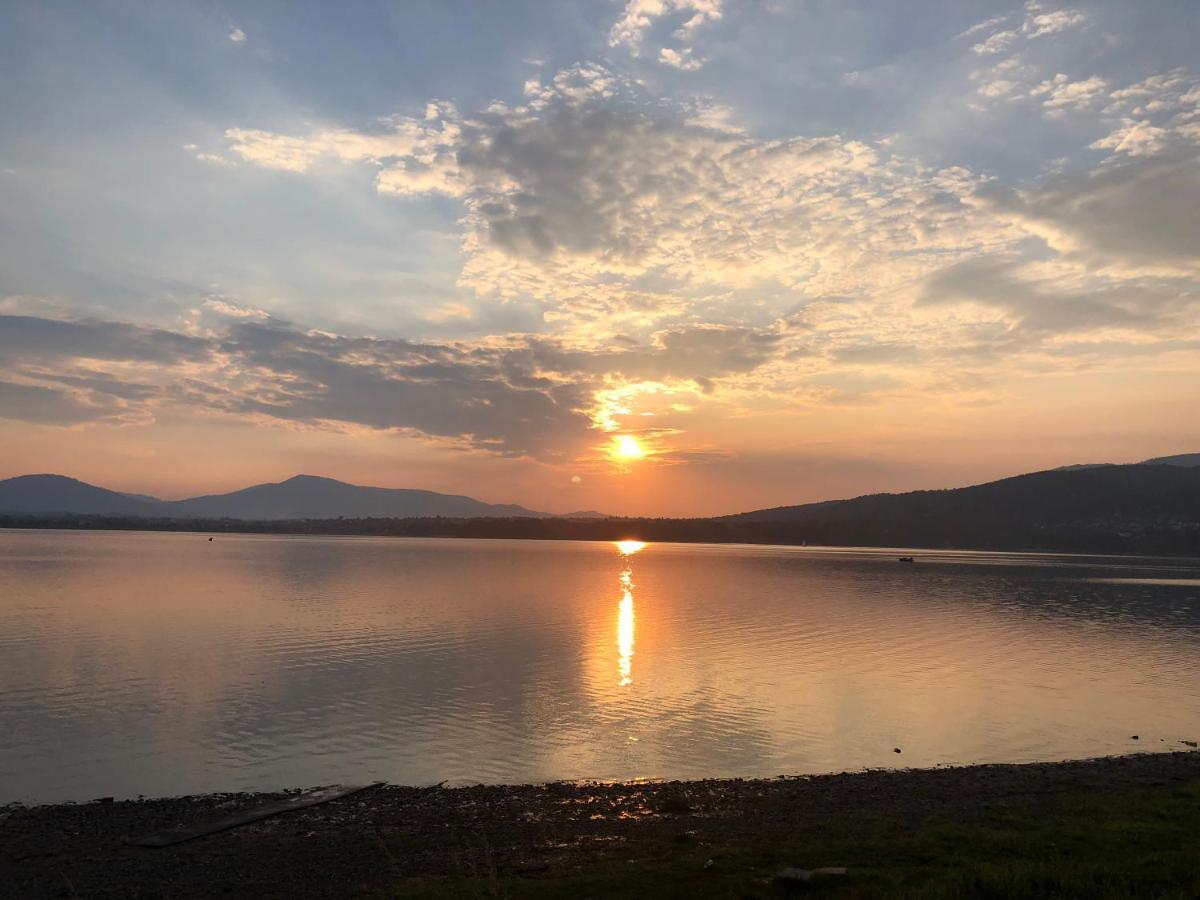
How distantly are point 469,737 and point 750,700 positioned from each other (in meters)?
11.5

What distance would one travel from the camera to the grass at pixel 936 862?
35.8ft

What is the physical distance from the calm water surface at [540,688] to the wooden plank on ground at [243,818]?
1.73 meters

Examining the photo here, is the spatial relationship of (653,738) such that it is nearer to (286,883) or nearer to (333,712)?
(333,712)

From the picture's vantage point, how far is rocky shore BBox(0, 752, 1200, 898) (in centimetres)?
1302

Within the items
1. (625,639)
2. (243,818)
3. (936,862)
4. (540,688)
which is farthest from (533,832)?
(625,639)

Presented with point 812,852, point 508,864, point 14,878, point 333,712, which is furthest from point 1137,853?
point 333,712

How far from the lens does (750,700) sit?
3155cm

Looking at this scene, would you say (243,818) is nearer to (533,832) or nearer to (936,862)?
(533,832)

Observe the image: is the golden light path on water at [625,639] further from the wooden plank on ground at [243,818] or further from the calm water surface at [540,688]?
the wooden plank on ground at [243,818]

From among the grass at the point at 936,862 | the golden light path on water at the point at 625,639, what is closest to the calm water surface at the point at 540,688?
the golden light path on water at the point at 625,639

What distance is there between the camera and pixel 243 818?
16.9 metres

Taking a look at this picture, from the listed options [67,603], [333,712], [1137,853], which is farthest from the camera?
[67,603]

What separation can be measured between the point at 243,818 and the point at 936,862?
13.2 metres

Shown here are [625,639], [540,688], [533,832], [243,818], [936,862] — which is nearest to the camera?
[936,862]
